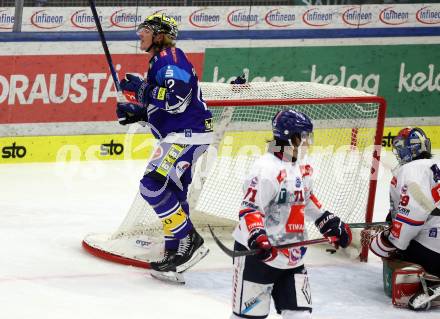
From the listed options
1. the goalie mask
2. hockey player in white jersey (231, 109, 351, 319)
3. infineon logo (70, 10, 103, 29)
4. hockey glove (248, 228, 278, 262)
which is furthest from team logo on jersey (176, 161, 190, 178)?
infineon logo (70, 10, 103, 29)

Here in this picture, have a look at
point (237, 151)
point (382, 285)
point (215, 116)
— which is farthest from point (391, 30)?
point (382, 285)

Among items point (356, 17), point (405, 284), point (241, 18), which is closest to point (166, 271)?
point (405, 284)

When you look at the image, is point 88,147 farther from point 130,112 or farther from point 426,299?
point 426,299

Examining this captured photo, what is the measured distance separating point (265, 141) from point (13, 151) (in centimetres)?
324

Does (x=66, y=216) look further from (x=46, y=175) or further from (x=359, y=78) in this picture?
(x=359, y=78)

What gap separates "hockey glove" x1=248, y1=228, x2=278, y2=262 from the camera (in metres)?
5.42

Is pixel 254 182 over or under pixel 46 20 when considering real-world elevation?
over

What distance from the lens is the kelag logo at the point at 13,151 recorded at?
10.6m

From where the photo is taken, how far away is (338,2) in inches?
477

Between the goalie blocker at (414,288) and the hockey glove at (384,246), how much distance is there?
0.22 metres

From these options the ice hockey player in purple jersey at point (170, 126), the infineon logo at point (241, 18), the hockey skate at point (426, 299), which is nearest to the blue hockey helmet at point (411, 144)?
the hockey skate at point (426, 299)

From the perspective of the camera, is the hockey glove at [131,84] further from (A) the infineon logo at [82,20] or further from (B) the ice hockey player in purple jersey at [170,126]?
(A) the infineon logo at [82,20]

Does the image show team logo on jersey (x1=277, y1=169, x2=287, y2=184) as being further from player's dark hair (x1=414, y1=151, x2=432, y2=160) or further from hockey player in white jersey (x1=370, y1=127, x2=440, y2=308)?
player's dark hair (x1=414, y1=151, x2=432, y2=160)

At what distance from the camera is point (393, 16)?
40.1 ft
